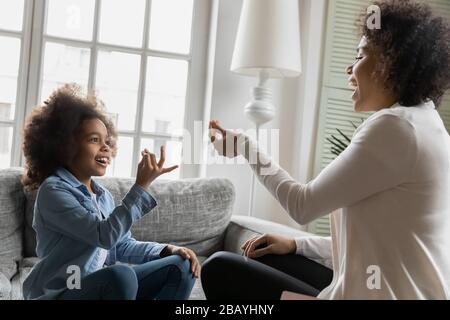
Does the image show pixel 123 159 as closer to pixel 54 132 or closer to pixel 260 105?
pixel 260 105

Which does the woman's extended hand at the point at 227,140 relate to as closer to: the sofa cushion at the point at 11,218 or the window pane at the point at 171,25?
the sofa cushion at the point at 11,218

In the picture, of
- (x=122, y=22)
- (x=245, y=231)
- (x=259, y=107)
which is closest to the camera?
(x=245, y=231)

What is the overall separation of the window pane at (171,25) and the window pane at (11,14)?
607 mm

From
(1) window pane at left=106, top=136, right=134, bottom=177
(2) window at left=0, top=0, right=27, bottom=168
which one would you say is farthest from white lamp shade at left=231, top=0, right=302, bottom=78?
(2) window at left=0, top=0, right=27, bottom=168

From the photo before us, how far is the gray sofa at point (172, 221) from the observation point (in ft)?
6.73

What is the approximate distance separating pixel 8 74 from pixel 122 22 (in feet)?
1.92

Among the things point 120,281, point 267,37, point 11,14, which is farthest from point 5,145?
point 120,281

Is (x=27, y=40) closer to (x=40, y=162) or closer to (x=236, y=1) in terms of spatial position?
(x=236, y=1)

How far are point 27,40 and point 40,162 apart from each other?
1300mm

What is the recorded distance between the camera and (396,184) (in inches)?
43.6

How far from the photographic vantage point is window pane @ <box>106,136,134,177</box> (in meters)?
2.80

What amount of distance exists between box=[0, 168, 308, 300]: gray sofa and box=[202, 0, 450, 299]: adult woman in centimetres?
93
